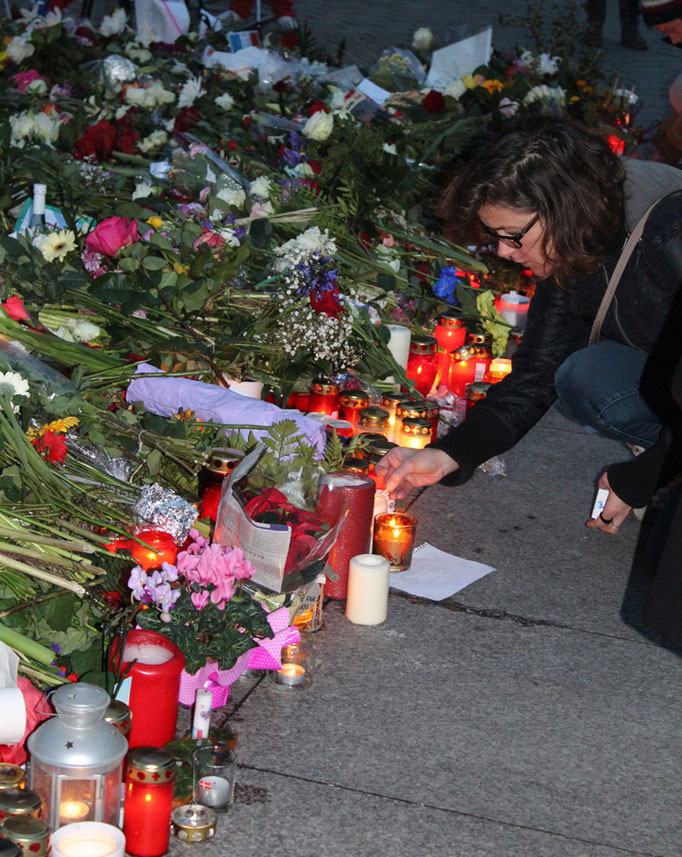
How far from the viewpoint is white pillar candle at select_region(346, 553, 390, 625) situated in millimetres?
2773

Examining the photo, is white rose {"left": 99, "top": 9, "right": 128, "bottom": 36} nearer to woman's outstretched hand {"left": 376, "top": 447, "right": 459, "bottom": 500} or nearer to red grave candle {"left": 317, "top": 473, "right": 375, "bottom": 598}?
woman's outstretched hand {"left": 376, "top": 447, "right": 459, "bottom": 500}

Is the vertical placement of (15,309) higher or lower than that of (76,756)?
lower

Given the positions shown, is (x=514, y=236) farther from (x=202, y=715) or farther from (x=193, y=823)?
(x=193, y=823)

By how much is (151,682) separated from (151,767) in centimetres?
25

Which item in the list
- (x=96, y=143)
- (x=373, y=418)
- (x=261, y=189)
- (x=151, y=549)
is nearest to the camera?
(x=151, y=549)

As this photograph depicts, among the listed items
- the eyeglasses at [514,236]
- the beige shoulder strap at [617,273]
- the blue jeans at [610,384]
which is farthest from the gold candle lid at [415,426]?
the eyeglasses at [514,236]

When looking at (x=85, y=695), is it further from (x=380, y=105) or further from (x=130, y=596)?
(x=380, y=105)

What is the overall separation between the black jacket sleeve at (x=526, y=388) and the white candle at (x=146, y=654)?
1128mm

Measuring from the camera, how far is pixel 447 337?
4367 mm

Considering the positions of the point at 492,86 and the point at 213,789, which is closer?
the point at 213,789

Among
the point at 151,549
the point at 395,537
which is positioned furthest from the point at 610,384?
the point at 151,549

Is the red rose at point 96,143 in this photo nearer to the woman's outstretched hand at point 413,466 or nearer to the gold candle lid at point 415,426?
the gold candle lid at point 415,426

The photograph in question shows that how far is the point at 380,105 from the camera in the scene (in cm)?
662

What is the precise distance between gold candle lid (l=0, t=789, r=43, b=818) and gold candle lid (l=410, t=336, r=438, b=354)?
101 inches
